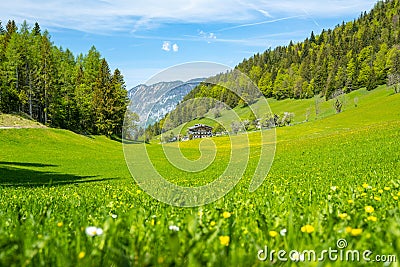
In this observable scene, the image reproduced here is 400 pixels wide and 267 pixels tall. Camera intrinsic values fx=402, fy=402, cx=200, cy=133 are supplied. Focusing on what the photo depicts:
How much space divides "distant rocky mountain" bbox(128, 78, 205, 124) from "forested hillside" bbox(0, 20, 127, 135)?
78295 millimetres

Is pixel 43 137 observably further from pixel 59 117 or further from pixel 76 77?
pixel 76 77

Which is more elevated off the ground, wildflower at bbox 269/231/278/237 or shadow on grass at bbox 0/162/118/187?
wildflower at bbox 269/231/278/237

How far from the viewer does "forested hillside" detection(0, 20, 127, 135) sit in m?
81.3

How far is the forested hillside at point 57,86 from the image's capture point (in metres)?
81.3

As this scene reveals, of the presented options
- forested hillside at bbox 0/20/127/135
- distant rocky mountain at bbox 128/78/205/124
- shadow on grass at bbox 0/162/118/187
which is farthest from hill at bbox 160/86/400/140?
forested hillside at bbox 0/20/127/135

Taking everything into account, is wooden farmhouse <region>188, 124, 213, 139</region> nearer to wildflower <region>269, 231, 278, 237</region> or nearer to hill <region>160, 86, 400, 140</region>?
hill <region>160, 86, 400, 140</region>

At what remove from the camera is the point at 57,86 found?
88312 mm

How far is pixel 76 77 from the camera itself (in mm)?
97062

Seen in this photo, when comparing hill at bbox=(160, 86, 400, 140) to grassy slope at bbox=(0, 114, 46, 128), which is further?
grassy slope at bbox=(0, 114, 46, 128)

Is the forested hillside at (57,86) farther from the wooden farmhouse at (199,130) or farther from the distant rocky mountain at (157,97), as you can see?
the distant rocky mountain at (157,97)

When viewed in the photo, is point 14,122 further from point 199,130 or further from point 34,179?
point 199,130

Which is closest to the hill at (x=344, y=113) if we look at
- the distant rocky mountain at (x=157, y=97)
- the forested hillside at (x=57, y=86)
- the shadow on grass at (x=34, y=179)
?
the distant rocky mountain at (x=157, y=97)

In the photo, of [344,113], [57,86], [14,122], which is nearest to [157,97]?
[14,122]

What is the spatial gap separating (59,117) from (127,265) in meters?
93.0
